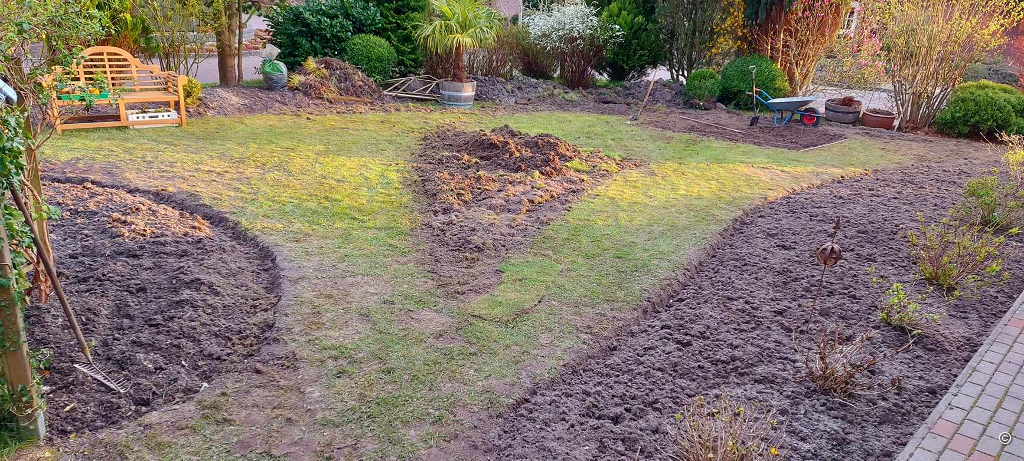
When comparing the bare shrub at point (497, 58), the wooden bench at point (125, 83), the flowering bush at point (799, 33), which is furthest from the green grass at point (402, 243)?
the bare shrub at point (497, 58)

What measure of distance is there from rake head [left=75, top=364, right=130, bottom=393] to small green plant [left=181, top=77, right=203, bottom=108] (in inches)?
283

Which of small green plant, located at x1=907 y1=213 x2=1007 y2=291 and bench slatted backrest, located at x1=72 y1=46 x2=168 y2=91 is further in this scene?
bench slatted backrest, located at x1=72 y1=46 x2=168 y2=91

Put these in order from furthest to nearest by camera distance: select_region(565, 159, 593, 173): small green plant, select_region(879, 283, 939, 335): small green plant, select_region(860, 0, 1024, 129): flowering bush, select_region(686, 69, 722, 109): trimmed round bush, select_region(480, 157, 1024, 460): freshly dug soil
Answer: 1. select_region(686, 69, 722, 109): trimmed round bush
2. select_region(860, 0, 1024, 129): flowering bush
3. select_region(565, 159, 593, 173): small green plant
4. select_region(879, 283, 939, 335): small green plant
5. select_region(480, 157, 1024, 460): freshly dug soil

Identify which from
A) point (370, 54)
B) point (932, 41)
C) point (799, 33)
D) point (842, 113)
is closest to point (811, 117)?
point (842, 113)

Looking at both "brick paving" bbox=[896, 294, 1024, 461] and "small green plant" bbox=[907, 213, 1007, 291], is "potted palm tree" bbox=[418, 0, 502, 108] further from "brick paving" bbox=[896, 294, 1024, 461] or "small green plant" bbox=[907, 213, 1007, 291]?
"brick paving" bbox=[896, 294, 1024, 461]

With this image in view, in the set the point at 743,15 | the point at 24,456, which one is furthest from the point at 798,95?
the point at 24,456

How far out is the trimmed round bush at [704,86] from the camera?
507 inches

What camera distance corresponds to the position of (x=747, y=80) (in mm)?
12750

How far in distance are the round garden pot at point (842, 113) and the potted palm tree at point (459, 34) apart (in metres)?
6.09

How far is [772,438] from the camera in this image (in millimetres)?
3379

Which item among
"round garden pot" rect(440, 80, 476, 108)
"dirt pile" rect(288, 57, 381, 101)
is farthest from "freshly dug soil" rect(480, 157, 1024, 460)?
"dirt pile" rect(288, 57, 381, 101)

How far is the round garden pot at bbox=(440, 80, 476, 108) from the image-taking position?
12.1 meters

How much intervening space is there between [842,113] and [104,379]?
11.9m

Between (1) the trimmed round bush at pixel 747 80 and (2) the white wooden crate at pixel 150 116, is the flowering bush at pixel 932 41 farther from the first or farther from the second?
(2) the white wooden crate at pixel 150 116
